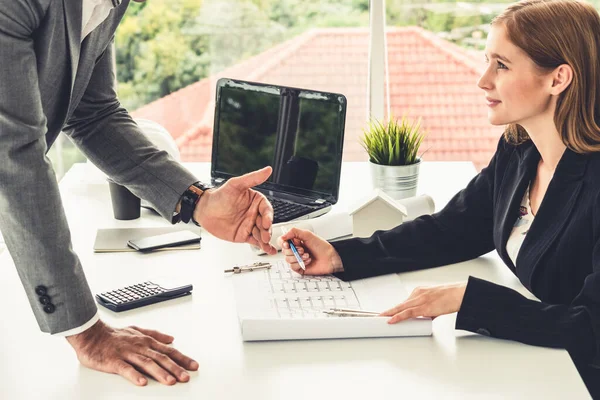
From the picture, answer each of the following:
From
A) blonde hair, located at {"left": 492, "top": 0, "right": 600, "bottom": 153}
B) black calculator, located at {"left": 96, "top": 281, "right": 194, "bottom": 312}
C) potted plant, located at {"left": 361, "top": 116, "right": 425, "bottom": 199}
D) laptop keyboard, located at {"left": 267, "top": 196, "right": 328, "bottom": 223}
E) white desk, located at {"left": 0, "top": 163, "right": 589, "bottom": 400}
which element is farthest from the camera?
potted plant, located at {"left": 361, "top": 116, "right": 425, "bottom": 199}

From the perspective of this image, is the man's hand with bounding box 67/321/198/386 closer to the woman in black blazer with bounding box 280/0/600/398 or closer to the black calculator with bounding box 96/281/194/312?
the black calculator with bounding box 96/281/194/312

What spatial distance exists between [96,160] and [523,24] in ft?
2.92

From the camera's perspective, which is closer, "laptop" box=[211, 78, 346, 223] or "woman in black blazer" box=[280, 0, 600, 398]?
"woman in black blazer" box=[280, 0, 600, 398]

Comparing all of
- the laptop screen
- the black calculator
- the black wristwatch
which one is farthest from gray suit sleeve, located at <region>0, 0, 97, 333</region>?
the laptop screen

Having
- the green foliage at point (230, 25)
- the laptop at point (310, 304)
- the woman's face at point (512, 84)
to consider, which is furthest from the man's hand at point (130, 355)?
the green foliage at point (230, 25)

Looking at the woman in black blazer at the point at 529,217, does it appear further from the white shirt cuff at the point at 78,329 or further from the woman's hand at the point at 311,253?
the white shirt cuff at the point at 78,329

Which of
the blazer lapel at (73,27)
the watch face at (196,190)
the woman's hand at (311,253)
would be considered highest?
the blazer lapel at (73,27)

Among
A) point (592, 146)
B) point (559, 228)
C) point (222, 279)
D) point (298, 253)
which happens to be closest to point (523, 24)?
point (592, 146)

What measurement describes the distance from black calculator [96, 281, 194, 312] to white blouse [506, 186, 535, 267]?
619 mm

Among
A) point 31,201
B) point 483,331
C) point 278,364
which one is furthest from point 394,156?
point 31,201

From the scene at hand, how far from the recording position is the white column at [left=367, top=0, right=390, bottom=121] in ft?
9.91

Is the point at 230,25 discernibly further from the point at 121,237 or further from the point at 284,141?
the point at 121,237

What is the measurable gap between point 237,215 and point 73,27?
0.49 metres

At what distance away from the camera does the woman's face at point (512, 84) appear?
1590 mm
